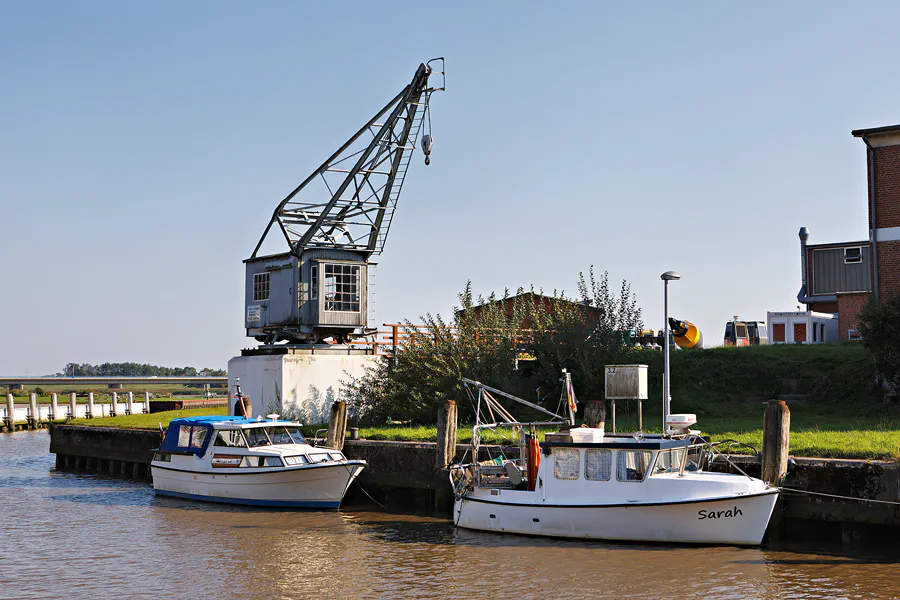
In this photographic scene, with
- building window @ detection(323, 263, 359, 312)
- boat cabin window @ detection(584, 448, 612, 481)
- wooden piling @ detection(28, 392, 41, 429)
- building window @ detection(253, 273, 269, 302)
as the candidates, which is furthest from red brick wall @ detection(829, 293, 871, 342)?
Answer: wooden piling @ detection(28, 392, 41, 429)

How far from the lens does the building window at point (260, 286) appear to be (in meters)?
40.0

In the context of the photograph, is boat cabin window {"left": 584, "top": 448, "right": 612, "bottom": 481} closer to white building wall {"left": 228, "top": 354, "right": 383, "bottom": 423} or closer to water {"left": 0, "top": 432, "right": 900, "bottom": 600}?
water {"left": 0, "top": 432, "right": 900, "bottom": 600}

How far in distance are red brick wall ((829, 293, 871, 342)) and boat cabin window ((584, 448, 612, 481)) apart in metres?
21.7

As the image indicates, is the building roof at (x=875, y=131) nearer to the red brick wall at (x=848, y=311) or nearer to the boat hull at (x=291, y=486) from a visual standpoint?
the red brick wall at (x=848, y=311)

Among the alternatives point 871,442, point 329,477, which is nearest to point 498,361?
point 329,477

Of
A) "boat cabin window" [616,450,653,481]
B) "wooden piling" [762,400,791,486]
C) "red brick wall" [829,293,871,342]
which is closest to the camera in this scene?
"wooden piling" [762,400,791,486]

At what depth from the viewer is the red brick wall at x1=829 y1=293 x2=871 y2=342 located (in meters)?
37.5

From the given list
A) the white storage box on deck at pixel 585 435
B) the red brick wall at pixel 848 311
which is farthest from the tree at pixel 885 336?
the white storage box on deck at pixel 585 435

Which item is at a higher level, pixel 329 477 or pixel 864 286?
pixel 864 286

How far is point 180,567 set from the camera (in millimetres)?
18203

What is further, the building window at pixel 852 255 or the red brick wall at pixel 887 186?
the building window at pixel 852 255

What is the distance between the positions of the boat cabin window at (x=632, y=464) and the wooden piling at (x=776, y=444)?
2408 mm

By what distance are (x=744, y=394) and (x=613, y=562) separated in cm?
1659

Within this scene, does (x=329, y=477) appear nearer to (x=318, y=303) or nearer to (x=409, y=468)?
(x=409, y=468)
